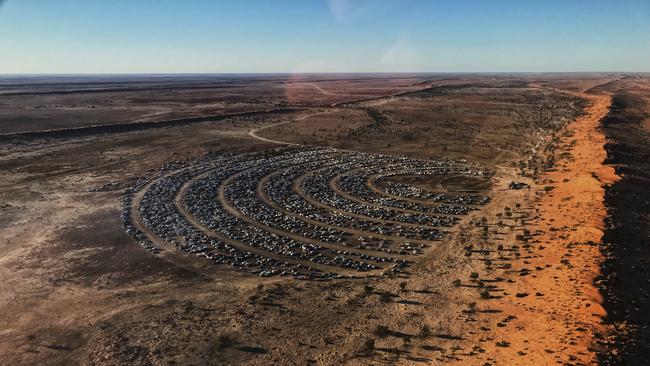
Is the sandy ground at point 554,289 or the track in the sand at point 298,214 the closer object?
the sandy ground at point 554,289

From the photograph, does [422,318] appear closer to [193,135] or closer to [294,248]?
[294,248]

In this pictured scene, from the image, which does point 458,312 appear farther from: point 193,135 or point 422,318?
point 193,135

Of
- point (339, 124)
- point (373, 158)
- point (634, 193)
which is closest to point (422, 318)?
point (634, 193)

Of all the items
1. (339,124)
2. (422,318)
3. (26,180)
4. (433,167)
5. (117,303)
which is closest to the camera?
(422,318)

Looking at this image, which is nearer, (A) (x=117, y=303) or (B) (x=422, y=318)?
(B) (x=422, y=318)

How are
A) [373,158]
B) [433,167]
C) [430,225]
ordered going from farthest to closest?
[373,158] < [433,167] < [430,225]

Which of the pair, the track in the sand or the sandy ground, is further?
the track in the sand

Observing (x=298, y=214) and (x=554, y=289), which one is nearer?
(x=554, y=289)
